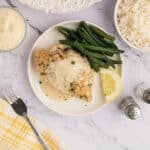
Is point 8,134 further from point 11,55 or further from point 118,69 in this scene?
point 118,69

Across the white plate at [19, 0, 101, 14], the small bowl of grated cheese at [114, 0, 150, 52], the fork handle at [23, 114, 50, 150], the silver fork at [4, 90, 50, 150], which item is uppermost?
the white plate at [19, 0, 101, 14]

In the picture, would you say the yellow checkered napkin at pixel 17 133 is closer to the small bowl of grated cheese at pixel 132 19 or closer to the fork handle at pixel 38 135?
the fork handle at pixel 38 135

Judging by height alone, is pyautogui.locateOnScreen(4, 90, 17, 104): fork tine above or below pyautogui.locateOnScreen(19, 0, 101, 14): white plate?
below

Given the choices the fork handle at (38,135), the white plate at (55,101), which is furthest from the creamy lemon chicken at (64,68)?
the fork handle at (38,135)

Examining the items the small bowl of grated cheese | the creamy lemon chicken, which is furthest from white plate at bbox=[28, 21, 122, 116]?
the small bowl of grated cheese

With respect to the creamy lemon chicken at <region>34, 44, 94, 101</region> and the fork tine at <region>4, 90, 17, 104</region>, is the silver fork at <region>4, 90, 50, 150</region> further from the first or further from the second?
the creamy lemon chicken at <region>34, 44, 94, 101</region>

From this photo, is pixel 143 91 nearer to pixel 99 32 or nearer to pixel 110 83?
pixel 110 83

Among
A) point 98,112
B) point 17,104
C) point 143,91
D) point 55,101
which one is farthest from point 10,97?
point 143,91
